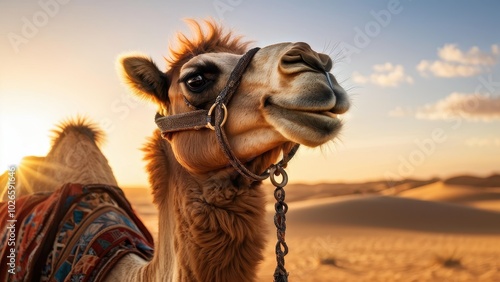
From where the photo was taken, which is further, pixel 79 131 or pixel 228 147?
pixel 79 131

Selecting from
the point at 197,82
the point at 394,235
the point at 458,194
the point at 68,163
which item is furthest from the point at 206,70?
the point at 458,194

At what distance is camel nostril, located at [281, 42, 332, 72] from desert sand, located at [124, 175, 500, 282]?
800 mm

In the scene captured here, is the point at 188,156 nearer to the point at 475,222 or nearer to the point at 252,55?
the point at 252,55

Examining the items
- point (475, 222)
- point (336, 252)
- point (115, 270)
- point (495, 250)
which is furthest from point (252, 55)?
point (475, 222)

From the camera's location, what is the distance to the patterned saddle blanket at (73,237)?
3.37m

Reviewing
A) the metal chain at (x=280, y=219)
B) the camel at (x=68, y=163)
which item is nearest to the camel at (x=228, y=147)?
the metal chain at (x=280, y=219)

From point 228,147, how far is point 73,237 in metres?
1.57

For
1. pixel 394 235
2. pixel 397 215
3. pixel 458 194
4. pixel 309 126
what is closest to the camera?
pixel 309 126

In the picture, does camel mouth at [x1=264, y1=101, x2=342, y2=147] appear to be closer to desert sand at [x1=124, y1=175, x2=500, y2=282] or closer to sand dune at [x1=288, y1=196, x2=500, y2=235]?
desert sand at [x1=124, y1=175, x2=500, y2=282]

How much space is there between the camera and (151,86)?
3.22 metres

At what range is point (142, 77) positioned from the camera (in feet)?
10.6

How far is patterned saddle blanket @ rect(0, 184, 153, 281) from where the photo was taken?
3369 millimetres

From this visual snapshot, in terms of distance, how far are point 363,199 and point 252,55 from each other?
20.5 metres

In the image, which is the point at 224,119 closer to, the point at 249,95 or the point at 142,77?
the point at 249,95
